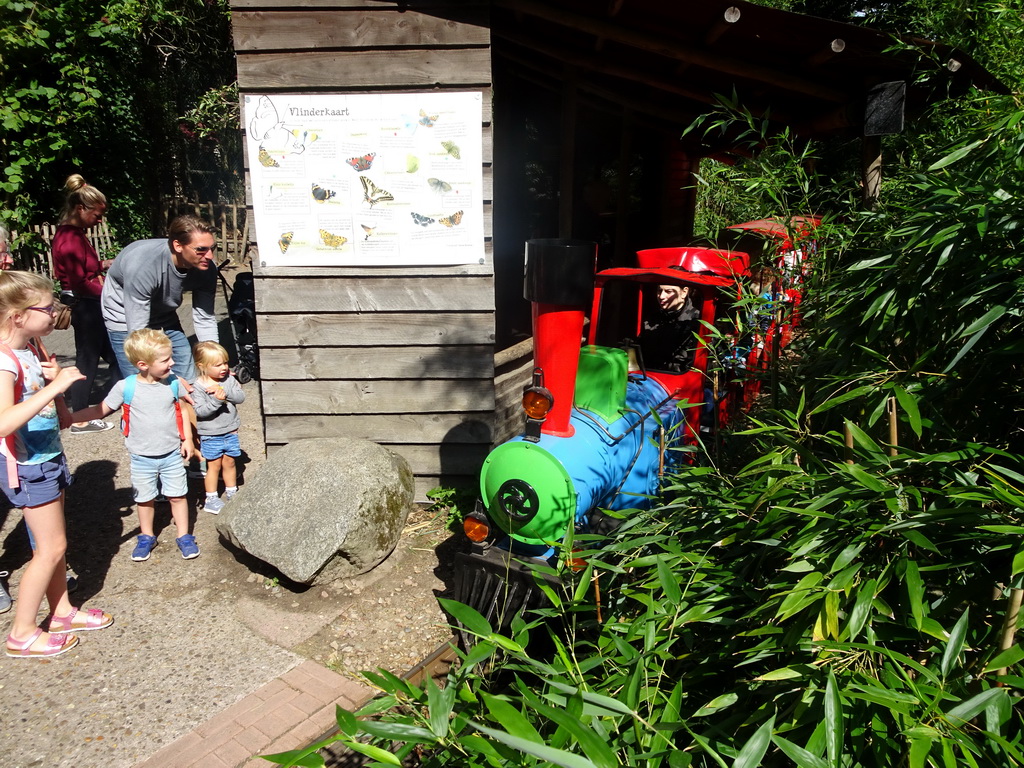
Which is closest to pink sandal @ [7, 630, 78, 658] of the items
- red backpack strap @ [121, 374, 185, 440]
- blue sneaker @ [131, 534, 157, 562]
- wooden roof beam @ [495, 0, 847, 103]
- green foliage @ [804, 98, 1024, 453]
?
blue sneaker @ [131, 534, 157, 562]

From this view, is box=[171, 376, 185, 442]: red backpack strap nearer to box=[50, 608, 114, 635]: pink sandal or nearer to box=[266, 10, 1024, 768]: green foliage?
box=[50, 608, 114, 635]: pink sandal

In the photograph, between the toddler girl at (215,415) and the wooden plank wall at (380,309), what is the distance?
0.24 meters

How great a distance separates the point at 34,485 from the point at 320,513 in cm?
Answer: 134

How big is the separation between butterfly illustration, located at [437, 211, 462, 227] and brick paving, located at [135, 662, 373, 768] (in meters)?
2.73

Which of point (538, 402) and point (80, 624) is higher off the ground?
point (538, 402)

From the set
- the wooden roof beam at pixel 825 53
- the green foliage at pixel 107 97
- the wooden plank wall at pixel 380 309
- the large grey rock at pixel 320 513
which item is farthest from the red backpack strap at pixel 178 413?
the green foliage at pixel 107 97

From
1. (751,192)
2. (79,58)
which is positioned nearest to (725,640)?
(751,192)

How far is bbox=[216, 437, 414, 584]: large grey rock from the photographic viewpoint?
385 cm

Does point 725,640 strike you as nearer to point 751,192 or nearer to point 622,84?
point 751,192

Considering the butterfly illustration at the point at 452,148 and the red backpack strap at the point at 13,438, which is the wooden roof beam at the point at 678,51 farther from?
the red backpack strap at the point at 13,438

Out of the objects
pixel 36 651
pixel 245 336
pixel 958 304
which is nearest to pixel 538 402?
pixel 958 304

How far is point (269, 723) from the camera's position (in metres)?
2.93

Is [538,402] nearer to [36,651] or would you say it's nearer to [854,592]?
[854,592]

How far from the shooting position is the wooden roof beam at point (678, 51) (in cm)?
442
